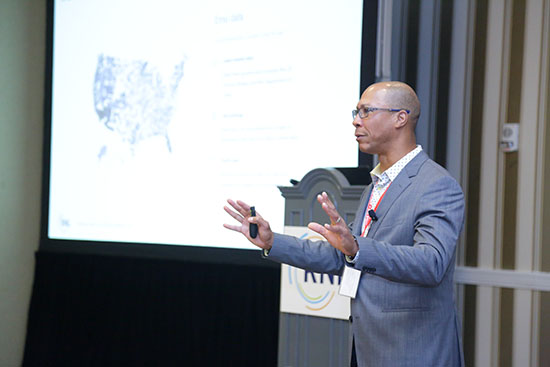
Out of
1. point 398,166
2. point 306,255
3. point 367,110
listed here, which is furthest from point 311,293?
point 367,110

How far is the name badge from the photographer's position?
2002 mm

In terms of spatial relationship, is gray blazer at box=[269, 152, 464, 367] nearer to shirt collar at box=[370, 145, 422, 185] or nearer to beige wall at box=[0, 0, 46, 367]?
shirt collar at box=[370, 145, 422, 185]

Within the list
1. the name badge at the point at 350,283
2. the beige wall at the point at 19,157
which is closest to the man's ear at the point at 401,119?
the name badge at the point at 350,283

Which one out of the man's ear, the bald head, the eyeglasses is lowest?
the man's ear

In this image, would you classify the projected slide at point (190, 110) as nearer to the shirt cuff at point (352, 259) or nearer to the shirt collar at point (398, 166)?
the shirt collar at point (398, 166)

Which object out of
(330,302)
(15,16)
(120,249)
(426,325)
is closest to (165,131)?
(120,249)

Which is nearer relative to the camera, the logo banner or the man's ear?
the man's ear

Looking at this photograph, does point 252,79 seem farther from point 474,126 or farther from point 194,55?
point 474,126

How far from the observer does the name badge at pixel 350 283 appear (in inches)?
78.8

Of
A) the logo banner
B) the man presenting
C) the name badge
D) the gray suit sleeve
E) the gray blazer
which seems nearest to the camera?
the man presenting

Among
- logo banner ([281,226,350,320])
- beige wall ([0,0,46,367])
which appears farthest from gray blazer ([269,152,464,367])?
beige wall ([0,0,46,367])

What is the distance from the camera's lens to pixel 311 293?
9.30ft

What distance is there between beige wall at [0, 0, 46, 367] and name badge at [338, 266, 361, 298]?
148 inches

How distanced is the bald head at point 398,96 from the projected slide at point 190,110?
4.94 ft
